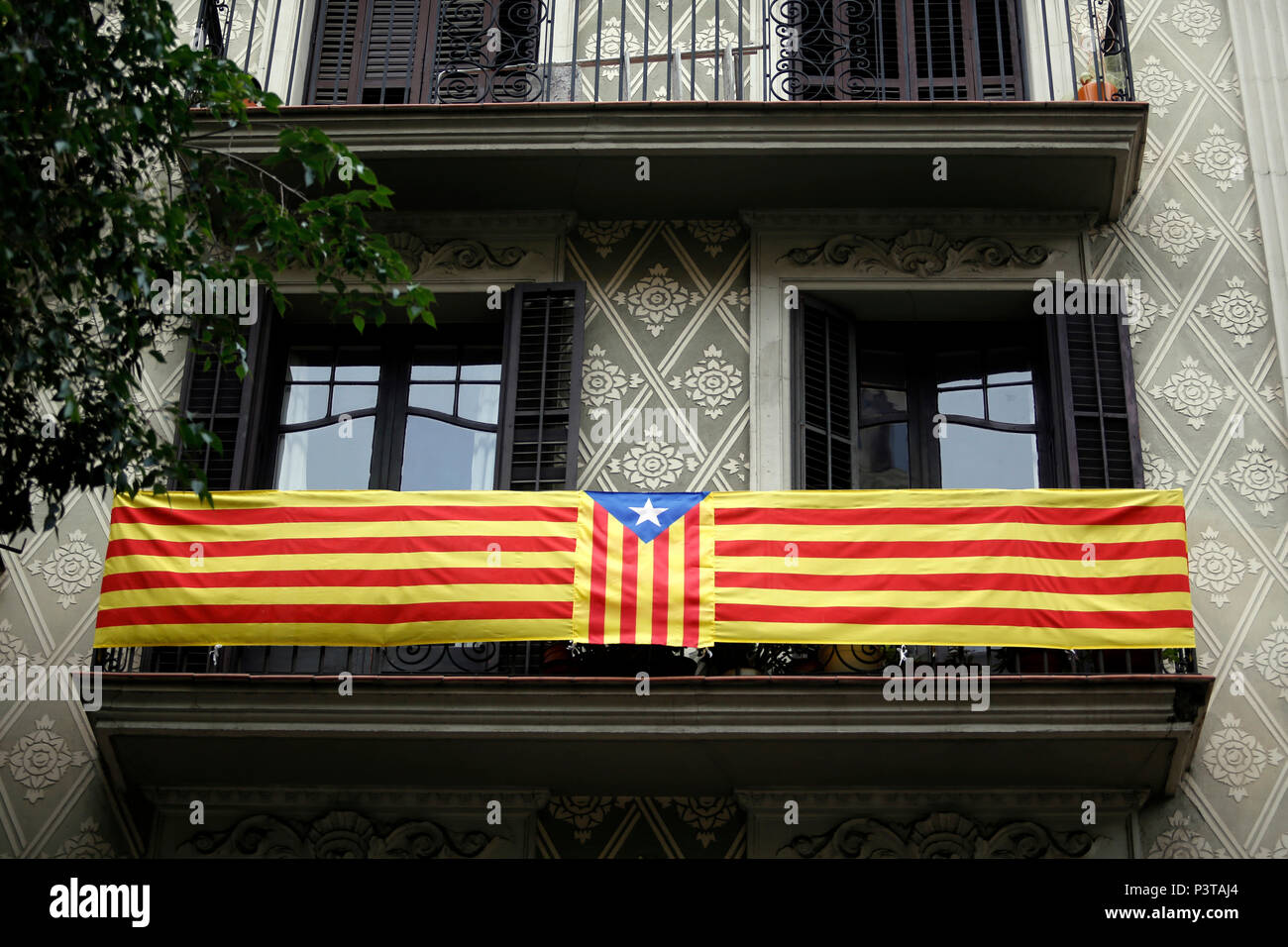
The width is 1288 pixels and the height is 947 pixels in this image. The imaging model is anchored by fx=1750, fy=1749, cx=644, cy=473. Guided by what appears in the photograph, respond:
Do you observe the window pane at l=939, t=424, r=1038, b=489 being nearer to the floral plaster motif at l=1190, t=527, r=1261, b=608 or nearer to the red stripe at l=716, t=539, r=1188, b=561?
the floral plaster motif at l=1190, t=527, r=1261, b=608

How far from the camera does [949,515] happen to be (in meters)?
9.72

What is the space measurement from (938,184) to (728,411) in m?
2.02

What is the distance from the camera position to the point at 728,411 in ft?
35.6

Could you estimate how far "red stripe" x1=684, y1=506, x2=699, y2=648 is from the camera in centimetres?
945

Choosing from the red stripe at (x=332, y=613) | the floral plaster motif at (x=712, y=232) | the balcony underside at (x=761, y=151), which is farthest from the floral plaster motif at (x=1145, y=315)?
the red stripe at (x=332, y=613)

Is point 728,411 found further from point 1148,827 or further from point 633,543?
point 1148,827

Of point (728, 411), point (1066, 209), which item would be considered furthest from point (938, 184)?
point (728, 411)

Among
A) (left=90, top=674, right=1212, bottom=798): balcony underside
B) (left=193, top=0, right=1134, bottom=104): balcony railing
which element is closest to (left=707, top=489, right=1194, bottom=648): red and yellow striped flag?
(left=90, top=674, right=1212, bottom=798): balcony underside

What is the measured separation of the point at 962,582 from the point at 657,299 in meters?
2.93

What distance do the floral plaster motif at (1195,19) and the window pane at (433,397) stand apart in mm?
5594

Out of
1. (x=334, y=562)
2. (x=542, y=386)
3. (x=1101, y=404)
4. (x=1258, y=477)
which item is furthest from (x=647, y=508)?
(x=1258, y=477)

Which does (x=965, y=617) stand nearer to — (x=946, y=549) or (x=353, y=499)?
(x=946, y=549)

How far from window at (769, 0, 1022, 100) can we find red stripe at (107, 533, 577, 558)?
158 inches

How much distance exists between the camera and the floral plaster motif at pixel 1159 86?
465 inches
